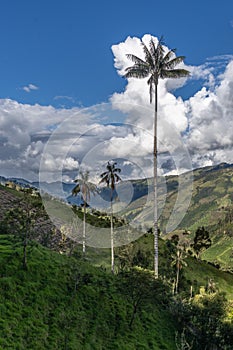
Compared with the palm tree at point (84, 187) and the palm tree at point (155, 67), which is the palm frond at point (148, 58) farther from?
the palm tree at point (84, 187)

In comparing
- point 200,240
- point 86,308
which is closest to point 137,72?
point 86,308

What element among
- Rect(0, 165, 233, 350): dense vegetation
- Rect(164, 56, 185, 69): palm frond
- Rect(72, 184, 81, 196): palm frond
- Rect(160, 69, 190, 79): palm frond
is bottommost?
Rect(0, 165, 233, 350): dense vegetation

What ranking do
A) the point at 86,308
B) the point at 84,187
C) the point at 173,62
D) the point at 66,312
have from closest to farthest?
1. the point at 66,312
2. the point at 86,308
3. the point at 173,62
4. the point at 84,187

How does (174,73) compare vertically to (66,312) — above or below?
above

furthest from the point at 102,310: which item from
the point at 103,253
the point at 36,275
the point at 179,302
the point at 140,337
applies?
the point at 103,253

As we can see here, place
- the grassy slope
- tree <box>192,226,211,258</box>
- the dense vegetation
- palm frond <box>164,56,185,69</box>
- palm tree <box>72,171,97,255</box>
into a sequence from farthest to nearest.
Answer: tree <box>192,226,211,258</box> → palm tree <box>72,171,97,255</box> → palm frond <box>164,56,185,69</box> → the dense vegetation → the grassy slope

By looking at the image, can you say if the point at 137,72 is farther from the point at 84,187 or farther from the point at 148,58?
the point at 84,187

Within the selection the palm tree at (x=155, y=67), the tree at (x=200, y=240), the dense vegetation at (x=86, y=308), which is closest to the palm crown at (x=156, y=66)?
the palm tree at (x=155, y=67)

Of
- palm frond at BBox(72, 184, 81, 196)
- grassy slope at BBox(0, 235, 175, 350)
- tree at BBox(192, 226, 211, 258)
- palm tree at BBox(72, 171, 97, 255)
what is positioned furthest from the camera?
tree at BBox(192, 226, 211, 258)

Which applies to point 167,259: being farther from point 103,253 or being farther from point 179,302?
point 179,302

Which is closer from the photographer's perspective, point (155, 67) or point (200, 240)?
point (155, 67)

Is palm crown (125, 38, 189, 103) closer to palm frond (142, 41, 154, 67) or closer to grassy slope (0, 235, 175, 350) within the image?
palm frond (142, 41, 154, 67)

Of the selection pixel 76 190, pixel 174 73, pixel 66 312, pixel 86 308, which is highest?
pixel 174 73

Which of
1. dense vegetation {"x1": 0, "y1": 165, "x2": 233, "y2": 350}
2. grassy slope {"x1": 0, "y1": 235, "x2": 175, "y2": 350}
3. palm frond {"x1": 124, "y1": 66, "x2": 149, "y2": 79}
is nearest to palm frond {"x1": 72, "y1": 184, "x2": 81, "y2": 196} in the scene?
dense vegetation {"x1": 0, "y1": 165, "x2": 233, "y2": 350}
